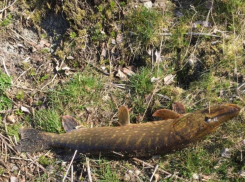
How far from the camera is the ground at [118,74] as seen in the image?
4.05 meters

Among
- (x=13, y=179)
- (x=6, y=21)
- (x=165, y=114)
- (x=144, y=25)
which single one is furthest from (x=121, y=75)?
(x=13, y=179)

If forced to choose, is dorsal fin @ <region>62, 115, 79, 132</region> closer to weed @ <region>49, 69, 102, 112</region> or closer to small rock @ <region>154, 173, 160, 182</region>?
weed @ <region>49, 69, 102, 112</region>

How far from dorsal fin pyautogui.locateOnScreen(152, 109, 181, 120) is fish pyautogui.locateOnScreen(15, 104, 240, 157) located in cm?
6

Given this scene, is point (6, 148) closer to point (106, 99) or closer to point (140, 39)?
point (106, 99)

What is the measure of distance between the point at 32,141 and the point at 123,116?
1.36m

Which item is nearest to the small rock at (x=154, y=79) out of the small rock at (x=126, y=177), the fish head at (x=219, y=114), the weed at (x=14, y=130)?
the fish head at (x=219, y=114)

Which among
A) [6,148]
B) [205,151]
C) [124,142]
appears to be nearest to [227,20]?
[205,151]

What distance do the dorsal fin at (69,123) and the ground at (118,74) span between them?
0.36 feet

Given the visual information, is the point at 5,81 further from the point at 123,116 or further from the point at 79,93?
the point at 123,116

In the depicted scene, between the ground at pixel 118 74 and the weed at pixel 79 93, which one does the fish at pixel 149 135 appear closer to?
the ground at pixel 118 74

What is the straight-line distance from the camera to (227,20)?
4184 mm

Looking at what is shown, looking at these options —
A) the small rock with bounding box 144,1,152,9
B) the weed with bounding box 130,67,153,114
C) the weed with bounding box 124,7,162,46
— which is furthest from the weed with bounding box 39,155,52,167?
the small rock with bounding box 144,1,152,9

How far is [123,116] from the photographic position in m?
4.10

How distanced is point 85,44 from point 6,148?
1896 millimetres
